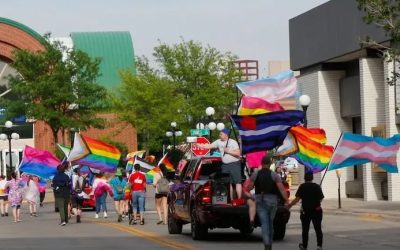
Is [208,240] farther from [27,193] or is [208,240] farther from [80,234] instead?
[27,193]

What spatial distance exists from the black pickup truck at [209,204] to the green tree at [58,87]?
3569 centimetres

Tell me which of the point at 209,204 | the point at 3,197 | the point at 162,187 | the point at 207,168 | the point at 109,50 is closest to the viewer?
the point at 209,204

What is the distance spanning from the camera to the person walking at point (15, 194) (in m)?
35.5

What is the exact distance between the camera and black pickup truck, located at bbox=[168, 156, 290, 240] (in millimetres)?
21186

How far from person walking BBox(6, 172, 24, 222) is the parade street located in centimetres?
347

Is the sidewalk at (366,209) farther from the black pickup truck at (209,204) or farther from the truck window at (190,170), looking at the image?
the truck window at (190,170)

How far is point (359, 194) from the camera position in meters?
40.1

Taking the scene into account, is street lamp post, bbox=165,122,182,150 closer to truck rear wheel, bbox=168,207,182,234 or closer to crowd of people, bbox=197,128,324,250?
truck rear wheel, bbox=168,207,182,234

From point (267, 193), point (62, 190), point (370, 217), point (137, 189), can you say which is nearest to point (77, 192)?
point (62, 190)

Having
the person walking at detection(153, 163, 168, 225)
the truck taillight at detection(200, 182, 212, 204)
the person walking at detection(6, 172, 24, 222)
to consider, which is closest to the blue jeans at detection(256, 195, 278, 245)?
the truck taillight at detection(200, 182, 212, 204)

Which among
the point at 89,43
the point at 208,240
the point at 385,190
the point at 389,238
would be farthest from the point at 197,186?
the point at 89,43

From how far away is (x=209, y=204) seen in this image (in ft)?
70.0

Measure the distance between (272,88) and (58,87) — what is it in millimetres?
33989

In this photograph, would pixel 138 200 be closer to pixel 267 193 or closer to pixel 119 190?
pixel 119 190
